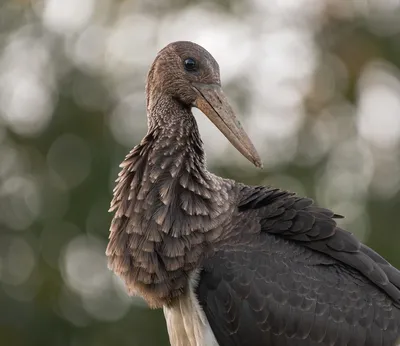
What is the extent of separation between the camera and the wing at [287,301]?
979 cm

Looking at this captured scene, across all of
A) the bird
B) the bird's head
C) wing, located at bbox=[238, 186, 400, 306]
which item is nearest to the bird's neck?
the bird

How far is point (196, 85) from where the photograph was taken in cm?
1052

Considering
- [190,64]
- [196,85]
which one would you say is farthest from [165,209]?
[190,64]

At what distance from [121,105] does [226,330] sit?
58.6 feet

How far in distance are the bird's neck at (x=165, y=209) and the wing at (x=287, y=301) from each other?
26 centimetres

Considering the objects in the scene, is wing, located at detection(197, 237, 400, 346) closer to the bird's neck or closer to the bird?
the bird

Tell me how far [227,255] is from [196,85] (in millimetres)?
1569

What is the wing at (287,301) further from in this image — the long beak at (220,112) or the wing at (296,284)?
the long beak at (220,112)

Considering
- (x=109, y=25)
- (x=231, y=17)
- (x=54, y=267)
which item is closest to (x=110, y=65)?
(x=109, y=25)

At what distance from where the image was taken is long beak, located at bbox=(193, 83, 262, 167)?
10320 mm

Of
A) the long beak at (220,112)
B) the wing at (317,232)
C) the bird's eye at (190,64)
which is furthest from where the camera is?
the bird's eye at (190,64)

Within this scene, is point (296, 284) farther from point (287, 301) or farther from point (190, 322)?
point (190, 322)

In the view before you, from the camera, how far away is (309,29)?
92.4 ft

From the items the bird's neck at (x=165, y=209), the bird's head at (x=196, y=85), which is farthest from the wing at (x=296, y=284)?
the bird's head at (x=196, y=85)
